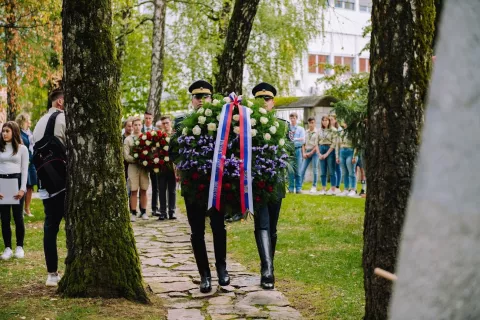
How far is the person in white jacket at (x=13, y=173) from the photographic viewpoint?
1084 cm

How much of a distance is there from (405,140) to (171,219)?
36.6ft

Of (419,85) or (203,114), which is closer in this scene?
(419,85)

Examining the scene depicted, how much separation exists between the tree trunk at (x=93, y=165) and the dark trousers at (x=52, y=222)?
0.79 metres

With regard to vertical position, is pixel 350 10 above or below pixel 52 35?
above

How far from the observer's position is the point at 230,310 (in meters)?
7.01

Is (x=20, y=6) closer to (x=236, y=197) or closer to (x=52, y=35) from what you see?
(x=52, y=35)

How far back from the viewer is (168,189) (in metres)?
15.7

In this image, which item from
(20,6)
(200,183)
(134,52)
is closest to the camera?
(200,183)

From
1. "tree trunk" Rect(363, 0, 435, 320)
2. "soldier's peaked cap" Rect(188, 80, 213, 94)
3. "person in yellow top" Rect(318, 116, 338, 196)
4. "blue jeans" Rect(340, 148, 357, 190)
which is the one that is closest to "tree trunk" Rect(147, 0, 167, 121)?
"person in yellow top" Rect(318, 116, 338, 196)

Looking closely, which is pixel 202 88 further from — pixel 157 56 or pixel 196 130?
pixel 157 56

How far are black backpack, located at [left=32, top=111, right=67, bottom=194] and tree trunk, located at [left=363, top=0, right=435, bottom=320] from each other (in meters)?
4.01

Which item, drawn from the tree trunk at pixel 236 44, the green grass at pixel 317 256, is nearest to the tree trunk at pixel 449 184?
the green grass at pixel 317 256

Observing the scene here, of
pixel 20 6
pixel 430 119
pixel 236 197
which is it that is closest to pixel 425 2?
pixel 236 197

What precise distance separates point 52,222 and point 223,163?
213cm
